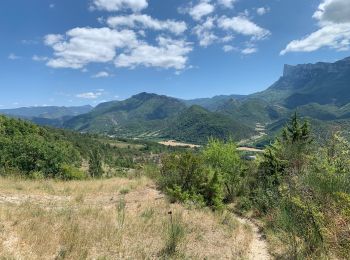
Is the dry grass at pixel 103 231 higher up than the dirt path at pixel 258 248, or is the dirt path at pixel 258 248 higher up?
the dry grass at pixel 103 231

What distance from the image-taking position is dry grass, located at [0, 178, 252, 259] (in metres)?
7.34

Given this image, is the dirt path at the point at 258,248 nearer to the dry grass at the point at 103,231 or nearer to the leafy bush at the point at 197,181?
the dry grass at the point at 103,231

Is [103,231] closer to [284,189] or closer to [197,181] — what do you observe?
[284,189]

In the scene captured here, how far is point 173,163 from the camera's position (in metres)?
18.7

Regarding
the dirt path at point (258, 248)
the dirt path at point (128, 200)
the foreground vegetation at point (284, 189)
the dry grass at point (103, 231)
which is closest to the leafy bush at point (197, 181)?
the foreground vegetation at point (284, 189)

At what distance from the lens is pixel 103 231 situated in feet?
28.4

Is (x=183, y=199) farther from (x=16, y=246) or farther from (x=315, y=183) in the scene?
(x=16, y=246)

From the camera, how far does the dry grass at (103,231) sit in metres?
7.34

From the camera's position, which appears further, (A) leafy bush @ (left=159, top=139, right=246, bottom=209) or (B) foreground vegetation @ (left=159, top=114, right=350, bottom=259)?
(A) leafy bush @ (left=159, top=139, right=246, bottom=209)

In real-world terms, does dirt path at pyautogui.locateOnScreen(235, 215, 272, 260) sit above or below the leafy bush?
below

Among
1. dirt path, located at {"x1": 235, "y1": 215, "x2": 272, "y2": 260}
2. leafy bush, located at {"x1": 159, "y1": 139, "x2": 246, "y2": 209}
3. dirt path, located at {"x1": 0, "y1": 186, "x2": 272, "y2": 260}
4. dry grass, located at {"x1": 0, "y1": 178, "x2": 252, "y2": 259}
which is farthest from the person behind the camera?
leafy bush, located at {"x1": 159, "y1": 139, "x2": 246, "y2": 209}

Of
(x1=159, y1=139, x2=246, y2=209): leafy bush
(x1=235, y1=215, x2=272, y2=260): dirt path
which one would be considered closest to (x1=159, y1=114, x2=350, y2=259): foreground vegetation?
(x1=159, y1=139, x2=246, y2=209): leafy bush

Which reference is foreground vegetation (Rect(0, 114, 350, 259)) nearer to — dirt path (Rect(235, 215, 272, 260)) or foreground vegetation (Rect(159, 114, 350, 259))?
foreground vegetation (Rect(159, 114, 350, 259))

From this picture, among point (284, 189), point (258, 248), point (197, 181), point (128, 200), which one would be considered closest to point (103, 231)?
point (258, 248)
